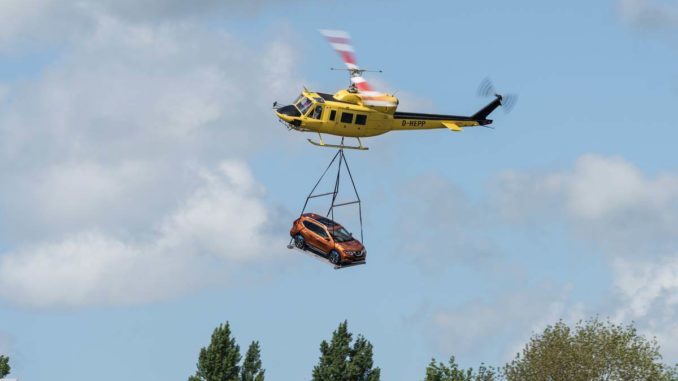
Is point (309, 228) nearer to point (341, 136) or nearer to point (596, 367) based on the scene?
point (341, 136)

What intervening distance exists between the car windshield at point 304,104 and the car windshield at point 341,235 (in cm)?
639

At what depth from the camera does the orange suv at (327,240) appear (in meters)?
89.3

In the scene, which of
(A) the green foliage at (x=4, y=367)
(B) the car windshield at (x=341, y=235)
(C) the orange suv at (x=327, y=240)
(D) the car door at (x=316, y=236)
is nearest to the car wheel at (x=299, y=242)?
(C) the orange suv at (x=327, y=240)

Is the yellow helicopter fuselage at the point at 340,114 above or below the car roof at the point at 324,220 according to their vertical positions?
above

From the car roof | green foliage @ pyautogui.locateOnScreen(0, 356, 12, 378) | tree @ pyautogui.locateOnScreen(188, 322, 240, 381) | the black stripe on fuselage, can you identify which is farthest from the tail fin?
green foliage @ pyautogui.locateOnScreen(0, 356, 12, 378)

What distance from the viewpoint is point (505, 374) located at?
112875 millimetres

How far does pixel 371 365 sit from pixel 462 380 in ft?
20.8

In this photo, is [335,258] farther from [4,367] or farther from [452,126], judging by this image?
[4,367]

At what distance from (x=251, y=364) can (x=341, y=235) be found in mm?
27139

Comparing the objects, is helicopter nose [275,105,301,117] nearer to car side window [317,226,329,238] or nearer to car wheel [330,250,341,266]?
car side window [317,226,329,238]

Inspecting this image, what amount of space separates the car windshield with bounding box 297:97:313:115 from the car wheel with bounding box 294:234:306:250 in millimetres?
6680

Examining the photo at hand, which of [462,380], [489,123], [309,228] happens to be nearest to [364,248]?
[309,228]

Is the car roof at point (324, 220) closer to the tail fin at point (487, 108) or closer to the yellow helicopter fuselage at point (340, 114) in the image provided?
the yellow helicopter fuselage at point (340, 114)

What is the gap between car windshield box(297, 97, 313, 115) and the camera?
3497 inches
